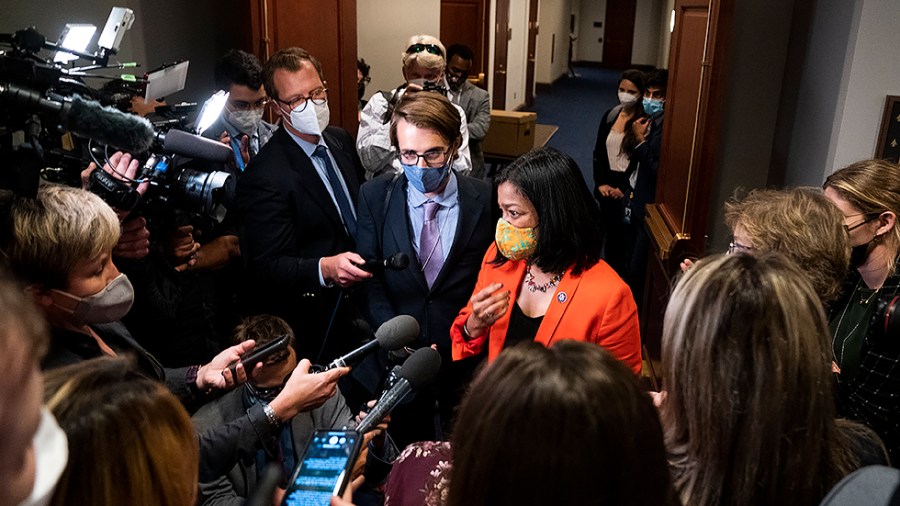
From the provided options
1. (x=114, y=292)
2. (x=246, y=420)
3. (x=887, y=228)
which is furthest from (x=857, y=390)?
(x=114, y=292)

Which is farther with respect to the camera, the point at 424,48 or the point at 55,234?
the point at 424,48

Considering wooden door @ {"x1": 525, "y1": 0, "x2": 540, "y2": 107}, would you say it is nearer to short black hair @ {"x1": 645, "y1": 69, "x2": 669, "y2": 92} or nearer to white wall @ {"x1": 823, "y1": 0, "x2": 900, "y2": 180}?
short black hair @ {"x1": 645, "y1": 69, "x2": 669, "y2": 92}

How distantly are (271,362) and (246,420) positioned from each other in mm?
324

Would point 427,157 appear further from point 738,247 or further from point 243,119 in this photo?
point 243,119

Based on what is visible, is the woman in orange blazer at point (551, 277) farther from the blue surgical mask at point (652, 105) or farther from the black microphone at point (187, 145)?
the blue surgical mask at point (652, 105)

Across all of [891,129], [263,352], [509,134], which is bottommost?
[509,134]

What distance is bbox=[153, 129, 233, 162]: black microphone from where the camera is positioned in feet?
6.89

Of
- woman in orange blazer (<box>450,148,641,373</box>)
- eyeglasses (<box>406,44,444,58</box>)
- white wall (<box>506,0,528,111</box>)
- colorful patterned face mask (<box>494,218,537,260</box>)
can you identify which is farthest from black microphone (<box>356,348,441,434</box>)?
white wall (<box>506,0,528,111</box>)

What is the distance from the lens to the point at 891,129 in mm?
2408

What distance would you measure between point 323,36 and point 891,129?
278 centimetres

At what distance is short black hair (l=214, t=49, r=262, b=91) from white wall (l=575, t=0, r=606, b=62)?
14.6 meters

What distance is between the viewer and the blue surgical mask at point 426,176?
231 cm

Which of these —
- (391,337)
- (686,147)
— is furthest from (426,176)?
(686,147)

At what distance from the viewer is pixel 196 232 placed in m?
2.58
